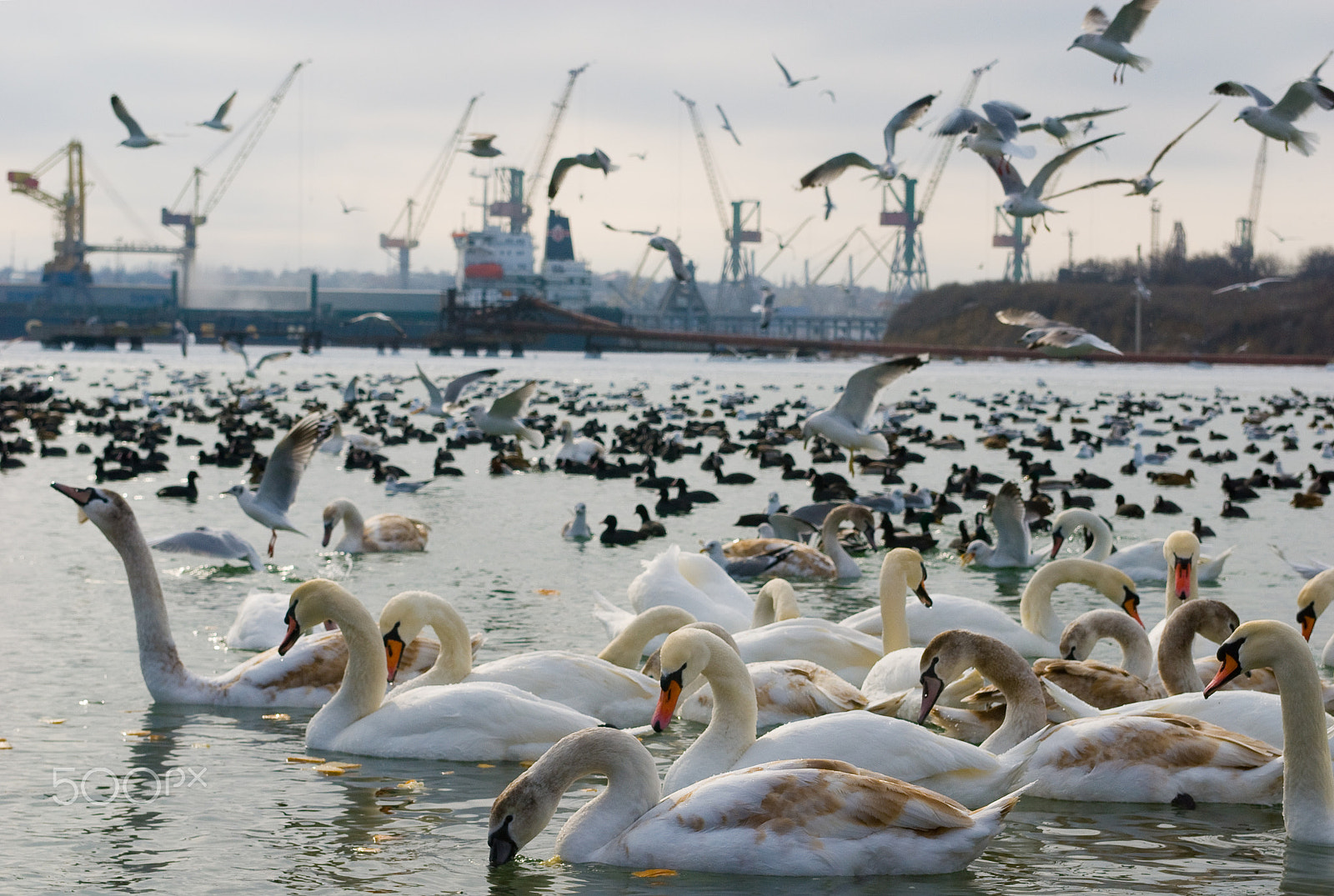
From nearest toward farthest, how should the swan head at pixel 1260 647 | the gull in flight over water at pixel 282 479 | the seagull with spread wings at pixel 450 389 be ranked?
the swan head at pixel 1260 647
the gull in flight over water at pixel 282 479
the seagull with spread wings at pixel 450 389

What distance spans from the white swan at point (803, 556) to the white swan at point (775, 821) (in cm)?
847

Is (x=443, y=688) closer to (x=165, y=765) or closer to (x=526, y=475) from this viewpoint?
(x=165, y=765)

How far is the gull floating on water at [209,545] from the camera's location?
13.6 m

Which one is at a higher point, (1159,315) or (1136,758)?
(1159,315)

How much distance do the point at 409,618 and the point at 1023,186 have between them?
12033 millimetres

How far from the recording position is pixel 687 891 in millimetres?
5637

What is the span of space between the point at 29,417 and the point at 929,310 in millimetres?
100044

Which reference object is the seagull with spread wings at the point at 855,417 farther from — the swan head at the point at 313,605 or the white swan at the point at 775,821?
the white swan at the point at 775,821

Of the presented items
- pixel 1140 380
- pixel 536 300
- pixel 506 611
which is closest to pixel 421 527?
pixel 506 611

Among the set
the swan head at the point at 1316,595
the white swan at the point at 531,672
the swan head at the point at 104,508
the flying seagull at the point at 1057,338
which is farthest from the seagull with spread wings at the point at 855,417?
the swan head at the point at 104,508

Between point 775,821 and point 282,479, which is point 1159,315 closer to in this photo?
point 282,479

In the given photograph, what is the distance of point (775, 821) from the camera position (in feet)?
18.7

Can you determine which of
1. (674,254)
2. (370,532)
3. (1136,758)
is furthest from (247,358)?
(1136,758)

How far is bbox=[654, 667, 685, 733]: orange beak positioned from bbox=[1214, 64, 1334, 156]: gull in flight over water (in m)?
11.3
